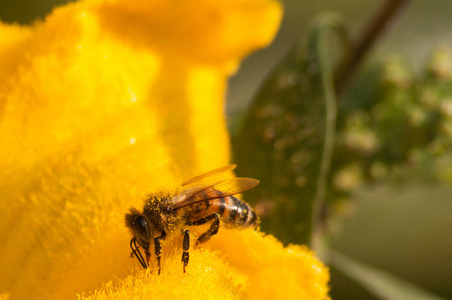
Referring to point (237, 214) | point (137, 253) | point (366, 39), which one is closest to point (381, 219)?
point (366, 39)

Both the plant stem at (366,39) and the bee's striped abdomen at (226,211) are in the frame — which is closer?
the bee's striped abdomen at (226,211)

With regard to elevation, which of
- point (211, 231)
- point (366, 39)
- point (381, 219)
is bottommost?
point (381, 219)

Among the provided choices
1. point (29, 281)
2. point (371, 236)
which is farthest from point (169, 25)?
point (371, 236)

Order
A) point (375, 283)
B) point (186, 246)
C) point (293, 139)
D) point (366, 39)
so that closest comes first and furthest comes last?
point (186, 246) < point (293, 139) < point (366, 39) < point (375, 283)

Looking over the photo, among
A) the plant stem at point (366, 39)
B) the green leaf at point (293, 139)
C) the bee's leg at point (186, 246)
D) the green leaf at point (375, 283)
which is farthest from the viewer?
the green leaf at point (375, 283)

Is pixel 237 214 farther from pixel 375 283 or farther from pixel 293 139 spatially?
pixel 375 283

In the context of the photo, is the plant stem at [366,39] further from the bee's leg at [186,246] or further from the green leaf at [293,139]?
the bee's leg at [186,246]

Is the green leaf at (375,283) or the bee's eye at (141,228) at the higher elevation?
the bee's eye at (141,228)

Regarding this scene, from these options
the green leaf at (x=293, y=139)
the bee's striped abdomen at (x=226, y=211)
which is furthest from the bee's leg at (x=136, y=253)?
the green leaf at (x=293, y=139)
